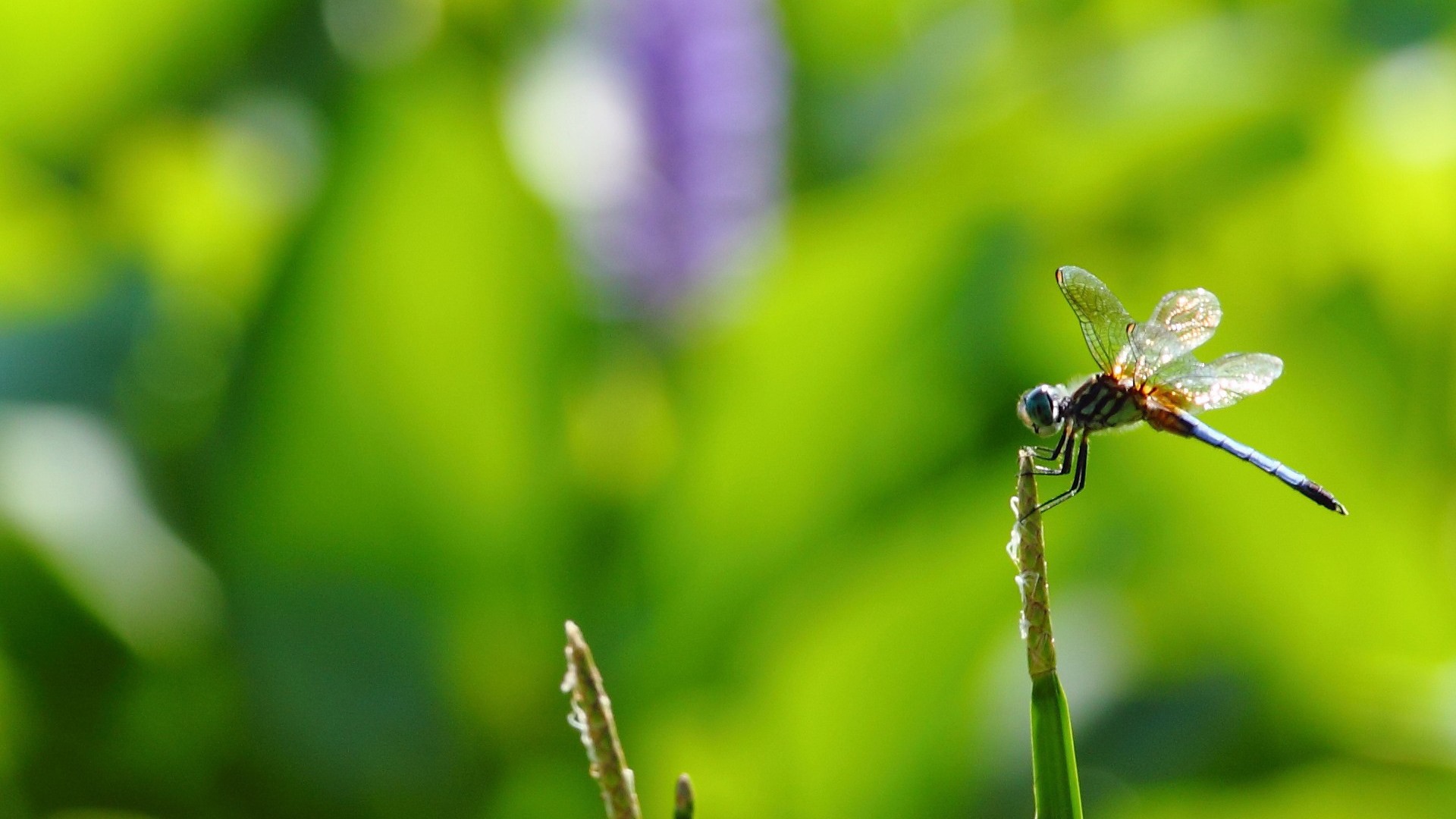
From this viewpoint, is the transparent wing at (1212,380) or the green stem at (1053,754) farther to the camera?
the transparent wing at (1212,380)

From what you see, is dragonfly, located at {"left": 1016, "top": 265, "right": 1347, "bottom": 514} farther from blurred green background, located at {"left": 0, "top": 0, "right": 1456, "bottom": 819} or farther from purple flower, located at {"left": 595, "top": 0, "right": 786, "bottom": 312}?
purple flower, located at {"left": 595, "top": 0, "right": 786, "bottom": 312}

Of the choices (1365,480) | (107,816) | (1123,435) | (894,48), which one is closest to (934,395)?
(1123,435)

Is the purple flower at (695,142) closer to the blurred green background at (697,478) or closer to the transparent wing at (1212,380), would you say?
the blurred green background at (697,478)

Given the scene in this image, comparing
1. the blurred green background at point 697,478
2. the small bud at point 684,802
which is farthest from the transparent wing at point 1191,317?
the small bud at point 684,802

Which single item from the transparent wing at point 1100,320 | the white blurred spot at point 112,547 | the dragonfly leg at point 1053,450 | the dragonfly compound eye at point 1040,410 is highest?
the white blurred spot at point 112,547

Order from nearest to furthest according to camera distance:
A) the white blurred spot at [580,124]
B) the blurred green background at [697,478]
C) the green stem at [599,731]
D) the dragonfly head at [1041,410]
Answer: the green stem at [599,731]
the dragonfly head at [1041,410]
the blurred green background at [697,478]
the white blurred spot at [580,124]

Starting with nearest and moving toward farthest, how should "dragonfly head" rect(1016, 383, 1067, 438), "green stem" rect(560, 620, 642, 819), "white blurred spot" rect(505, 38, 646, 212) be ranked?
"green stem" rect(560, 620, 642, 819) → "dragonfly head" rect(1016, 383, 1067, 438) → "white blurred spot" rect(505, 38, 646, 212)

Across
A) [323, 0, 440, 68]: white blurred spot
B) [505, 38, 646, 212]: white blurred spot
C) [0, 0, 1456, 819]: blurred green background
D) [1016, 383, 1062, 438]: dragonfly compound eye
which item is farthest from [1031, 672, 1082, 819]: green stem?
[505, 38, 646, 212]: white blurred spot
